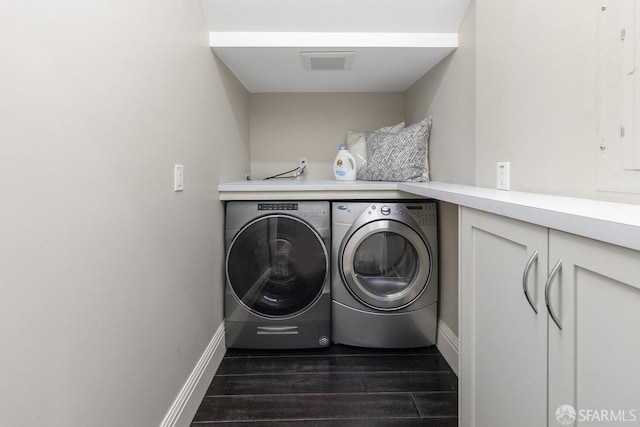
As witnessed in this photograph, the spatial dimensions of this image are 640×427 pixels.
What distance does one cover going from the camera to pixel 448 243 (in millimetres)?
2102

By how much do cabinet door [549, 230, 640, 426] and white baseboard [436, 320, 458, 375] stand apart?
120 cm

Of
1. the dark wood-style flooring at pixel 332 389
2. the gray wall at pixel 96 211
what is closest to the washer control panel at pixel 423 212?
the dark wood-style flooring at pixel 332 389

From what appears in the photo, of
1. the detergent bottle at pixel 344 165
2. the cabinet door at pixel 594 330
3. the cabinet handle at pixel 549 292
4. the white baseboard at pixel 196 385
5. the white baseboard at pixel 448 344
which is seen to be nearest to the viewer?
the cabinet door at pixel 594 330

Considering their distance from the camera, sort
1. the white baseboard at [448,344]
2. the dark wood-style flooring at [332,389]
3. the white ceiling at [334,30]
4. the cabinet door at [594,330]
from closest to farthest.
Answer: the cabinet door at [594,330]
the dark wood-style flooring at [332,389]
the white ceiling at [334,30]
the white baseboard at [448,344]

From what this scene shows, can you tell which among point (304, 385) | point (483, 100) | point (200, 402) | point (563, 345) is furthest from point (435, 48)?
point (200, 402)

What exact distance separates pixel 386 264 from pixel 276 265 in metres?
0.65

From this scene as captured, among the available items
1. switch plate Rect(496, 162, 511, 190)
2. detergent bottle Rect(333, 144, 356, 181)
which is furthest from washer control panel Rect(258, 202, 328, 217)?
switch plate Rect(496, 162, 511, 190)

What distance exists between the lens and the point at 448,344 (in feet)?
6.75

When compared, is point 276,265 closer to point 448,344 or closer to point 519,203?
point 448,344

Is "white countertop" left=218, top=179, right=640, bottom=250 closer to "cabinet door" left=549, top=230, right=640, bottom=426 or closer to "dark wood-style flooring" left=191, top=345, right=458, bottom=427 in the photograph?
"cabinet door" left=549, top=230, right=640, bottom=426

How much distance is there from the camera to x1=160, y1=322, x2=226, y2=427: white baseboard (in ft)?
4.74

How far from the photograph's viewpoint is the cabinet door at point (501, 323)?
2.84ft

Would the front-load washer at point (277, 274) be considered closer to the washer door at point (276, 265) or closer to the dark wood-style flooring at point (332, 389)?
the washer door at point (276, 265)

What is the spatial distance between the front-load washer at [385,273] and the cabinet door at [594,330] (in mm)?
1353
